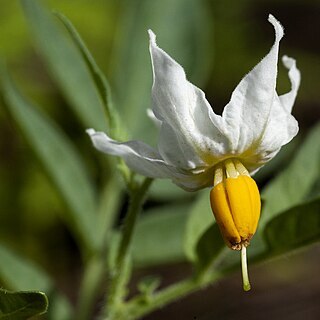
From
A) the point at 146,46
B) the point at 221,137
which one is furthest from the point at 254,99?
the point at 146,46

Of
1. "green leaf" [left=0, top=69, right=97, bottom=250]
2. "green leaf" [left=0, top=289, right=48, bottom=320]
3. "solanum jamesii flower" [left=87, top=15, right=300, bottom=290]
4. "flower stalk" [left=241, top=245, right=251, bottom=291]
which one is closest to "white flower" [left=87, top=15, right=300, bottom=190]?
"solanum jamesii flower" [left=87, top=15, right=300, bottom=290]

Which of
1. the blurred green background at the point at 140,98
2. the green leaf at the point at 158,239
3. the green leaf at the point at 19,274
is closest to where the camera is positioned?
the green leaf at the point at 19,274

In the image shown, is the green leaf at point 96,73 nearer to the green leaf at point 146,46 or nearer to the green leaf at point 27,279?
the green leaf at point 27,279

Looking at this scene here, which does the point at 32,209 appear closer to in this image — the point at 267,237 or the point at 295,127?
the point at 267,237

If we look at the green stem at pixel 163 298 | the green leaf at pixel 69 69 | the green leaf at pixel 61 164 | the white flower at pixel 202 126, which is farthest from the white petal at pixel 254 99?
the green leaf at pixel 69 69

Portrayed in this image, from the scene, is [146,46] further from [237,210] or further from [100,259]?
[237,210]

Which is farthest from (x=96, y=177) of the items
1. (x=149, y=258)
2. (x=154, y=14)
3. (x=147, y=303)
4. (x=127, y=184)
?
(x=127, y=184)
